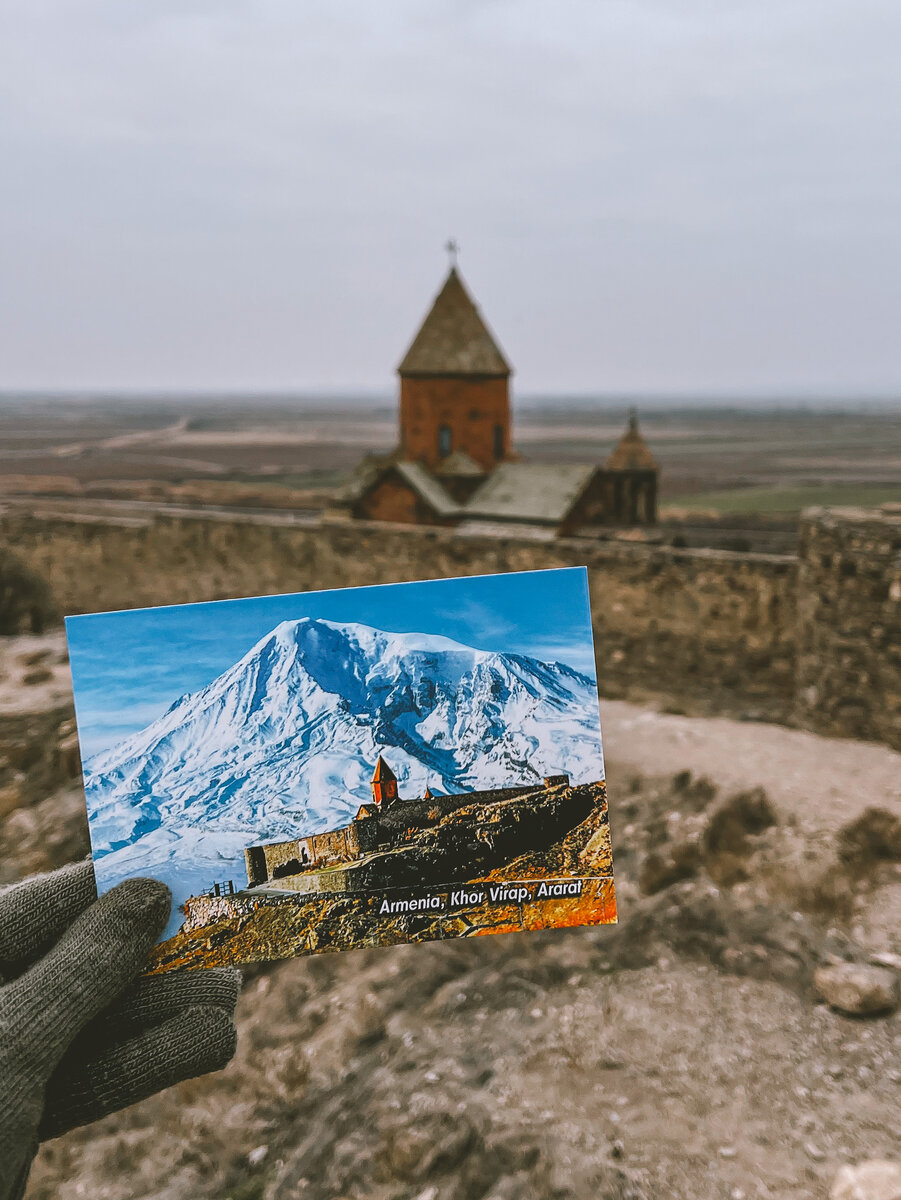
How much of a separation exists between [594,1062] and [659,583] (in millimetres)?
5982

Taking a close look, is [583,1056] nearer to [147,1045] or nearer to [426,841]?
[426,841]

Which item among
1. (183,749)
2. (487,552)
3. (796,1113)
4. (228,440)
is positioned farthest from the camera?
(228,440)

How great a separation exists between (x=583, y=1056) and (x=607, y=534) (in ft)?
41.7

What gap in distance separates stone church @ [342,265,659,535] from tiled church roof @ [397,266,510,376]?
2cm

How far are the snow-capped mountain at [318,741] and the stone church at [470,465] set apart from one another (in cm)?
1295

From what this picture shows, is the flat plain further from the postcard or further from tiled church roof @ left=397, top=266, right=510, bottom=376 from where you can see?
→ the postcard

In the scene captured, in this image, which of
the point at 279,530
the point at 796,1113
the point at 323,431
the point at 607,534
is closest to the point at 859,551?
the point at 796,1113

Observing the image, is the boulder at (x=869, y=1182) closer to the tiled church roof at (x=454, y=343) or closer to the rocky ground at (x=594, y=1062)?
the rocky ground at (x=594, y=1062)

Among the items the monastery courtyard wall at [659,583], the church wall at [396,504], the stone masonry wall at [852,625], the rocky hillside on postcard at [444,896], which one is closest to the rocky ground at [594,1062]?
the rocky hillside on postcard at [444,896]

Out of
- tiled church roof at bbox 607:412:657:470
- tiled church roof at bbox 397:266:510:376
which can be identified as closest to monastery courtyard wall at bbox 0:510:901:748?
tiled church roof at bbox 607:412:657:470

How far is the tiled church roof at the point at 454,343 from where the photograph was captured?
17984mm

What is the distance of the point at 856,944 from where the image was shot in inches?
138

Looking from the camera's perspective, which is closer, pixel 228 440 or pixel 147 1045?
pixel 147 1045

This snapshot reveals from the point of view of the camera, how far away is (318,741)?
209cm
